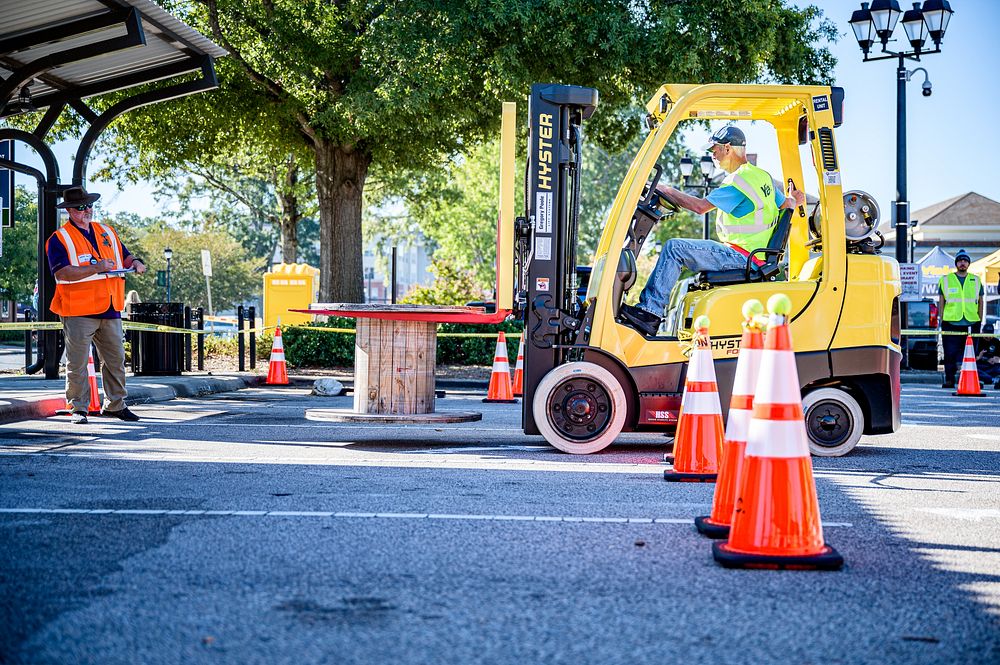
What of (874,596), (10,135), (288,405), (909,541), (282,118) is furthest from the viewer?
(282,118)

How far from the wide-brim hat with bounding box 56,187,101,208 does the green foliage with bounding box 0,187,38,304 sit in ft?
138

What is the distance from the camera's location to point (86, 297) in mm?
10289

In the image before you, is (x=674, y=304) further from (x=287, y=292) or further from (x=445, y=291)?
(x=287, y=292)

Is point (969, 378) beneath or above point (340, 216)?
beneath

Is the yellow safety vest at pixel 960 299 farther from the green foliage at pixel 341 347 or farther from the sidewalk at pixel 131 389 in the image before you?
the sidewalk at pixel 131 389

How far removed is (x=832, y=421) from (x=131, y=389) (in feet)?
28.1

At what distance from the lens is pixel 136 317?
1702cm

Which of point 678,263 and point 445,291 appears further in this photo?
point 445,291

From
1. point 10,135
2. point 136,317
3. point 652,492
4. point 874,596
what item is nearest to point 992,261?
point 136,317

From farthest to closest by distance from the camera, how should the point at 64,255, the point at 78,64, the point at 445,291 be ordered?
the point at 445,291 < the point at 78,64 < the point at 64,255

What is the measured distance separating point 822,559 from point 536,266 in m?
4.49

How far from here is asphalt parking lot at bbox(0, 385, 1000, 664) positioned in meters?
3.46

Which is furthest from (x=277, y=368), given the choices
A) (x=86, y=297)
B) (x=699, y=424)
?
(x=699, y=424)

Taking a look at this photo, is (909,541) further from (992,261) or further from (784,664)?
(992,261)
